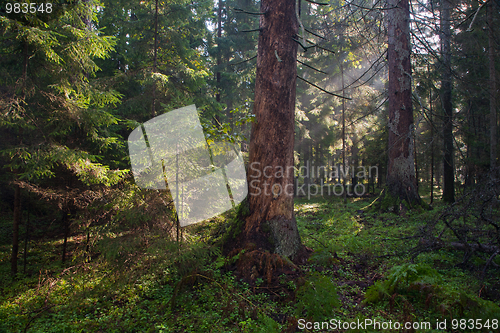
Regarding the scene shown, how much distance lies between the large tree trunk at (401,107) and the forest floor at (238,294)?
4.12 m

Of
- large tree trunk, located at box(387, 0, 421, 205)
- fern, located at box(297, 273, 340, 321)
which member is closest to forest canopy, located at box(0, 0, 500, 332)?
fern, located at box(297, 273, 340, 321)

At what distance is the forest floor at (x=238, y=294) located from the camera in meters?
2.99

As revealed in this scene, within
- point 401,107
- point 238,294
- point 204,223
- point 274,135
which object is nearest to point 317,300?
point 238,294

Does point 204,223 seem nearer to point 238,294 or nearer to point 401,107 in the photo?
point 238,294

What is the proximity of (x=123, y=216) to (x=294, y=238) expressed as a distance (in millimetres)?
3017

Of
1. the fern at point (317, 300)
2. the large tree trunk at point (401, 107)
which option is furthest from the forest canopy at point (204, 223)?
the large tree trunk at point (401, 107)

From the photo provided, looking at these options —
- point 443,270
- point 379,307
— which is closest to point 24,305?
point 379,307

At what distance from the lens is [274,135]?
15.9 ft

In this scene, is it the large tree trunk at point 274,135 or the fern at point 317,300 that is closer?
the fern at point 317,300

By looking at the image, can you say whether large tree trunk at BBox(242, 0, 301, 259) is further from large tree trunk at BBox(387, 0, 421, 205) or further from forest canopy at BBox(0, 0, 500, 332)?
large tree trunk at BBox(387, 0, 421, 205)

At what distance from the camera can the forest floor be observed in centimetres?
299

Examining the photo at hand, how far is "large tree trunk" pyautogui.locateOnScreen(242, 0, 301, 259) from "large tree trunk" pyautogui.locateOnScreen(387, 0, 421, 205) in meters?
5.69

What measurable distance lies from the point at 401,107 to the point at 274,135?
20.9ft

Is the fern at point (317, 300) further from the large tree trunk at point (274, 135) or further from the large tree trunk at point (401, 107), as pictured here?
the large tree trunk at point (401, 107)
